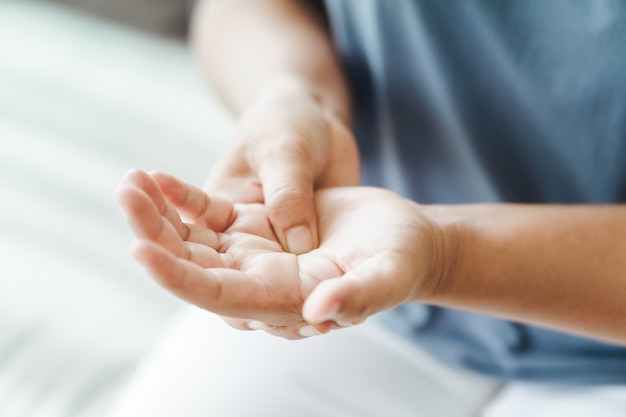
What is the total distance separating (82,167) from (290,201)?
0.43 meters

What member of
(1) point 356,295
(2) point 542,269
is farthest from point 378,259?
(2) point 542,269

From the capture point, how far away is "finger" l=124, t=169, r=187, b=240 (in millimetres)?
357

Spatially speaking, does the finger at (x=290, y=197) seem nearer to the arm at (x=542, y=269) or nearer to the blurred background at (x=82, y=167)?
the arm at (x=542, y=269)

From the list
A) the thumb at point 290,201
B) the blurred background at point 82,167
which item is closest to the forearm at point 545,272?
the thumb at point 290,201

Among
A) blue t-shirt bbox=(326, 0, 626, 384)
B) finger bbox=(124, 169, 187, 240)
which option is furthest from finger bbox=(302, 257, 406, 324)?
blue t-shirt bbox=(326, 0, 626, 384)

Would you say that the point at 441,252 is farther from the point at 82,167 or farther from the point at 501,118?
the point at 82,167

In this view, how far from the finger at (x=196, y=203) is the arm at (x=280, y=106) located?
0.11 feet

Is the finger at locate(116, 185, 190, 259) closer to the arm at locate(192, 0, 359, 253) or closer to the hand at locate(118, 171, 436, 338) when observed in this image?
the hand at locate(118, 171, 436, 338)

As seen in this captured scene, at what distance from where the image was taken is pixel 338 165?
1.77 ft

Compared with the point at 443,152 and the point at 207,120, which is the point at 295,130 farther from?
the point at 207,120

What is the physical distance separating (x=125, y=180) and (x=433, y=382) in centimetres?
34

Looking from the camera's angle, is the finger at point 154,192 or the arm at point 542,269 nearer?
the finger at point 154,192

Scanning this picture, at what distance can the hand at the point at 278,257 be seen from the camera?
32 cm

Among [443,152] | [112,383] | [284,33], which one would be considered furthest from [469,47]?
[112,383]
